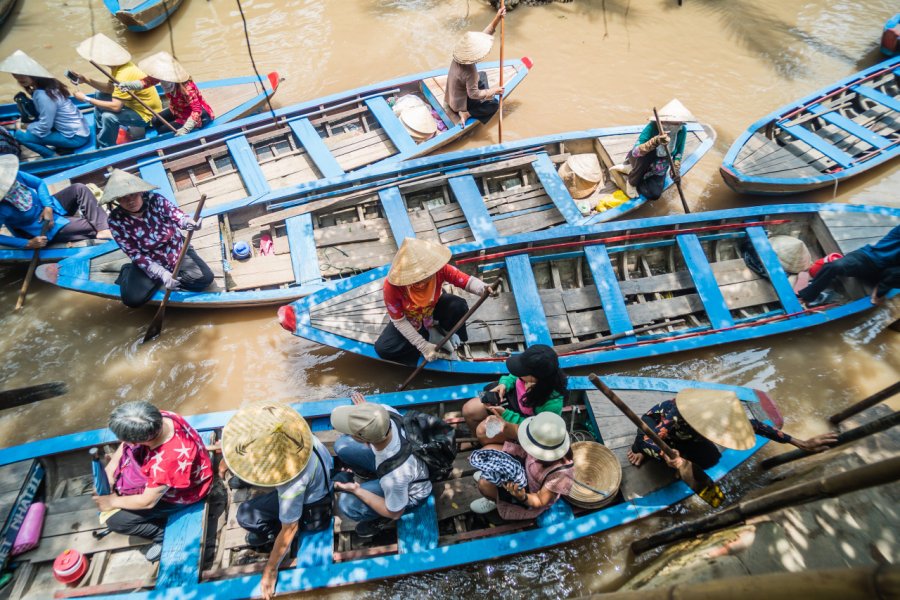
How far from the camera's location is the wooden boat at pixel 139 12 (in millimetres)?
8938

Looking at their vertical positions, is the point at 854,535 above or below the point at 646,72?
below

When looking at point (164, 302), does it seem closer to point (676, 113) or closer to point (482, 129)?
point (482, 129)

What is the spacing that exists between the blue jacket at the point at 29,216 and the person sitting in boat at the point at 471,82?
521 cm

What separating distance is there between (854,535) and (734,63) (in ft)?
29.3

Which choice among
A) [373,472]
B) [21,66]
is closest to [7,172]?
[21,66]

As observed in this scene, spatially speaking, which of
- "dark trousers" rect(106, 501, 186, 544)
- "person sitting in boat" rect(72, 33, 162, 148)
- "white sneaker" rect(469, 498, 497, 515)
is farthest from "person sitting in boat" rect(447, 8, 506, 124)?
"dark trousers" rect(106, 501, 186, 544)

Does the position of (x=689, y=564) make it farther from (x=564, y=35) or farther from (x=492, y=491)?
(x=564, y=35)

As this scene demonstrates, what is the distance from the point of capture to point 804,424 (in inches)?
201

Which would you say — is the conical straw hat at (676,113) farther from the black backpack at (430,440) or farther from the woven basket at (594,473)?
the black backpack at (430,440)

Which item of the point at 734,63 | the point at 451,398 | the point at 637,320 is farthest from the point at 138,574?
the point at 734,63

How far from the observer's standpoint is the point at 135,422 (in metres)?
3.15

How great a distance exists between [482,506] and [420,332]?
171 cm

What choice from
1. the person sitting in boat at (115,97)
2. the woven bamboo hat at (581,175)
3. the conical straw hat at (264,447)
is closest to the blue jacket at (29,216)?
the person sitting in boat at (115,97)

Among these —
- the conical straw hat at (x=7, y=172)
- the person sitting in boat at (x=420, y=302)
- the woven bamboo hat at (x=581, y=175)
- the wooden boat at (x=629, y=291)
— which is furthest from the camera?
the woven bamboo hat at (x=581, y=175)
